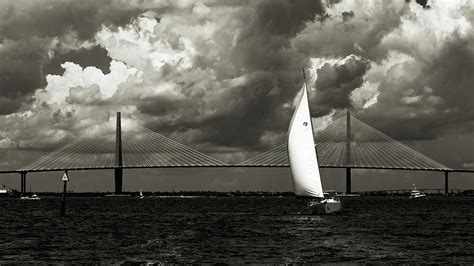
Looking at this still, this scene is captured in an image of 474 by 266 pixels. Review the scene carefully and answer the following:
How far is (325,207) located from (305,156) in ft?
14.4

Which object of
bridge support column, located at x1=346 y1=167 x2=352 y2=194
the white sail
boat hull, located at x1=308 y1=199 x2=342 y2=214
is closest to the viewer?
boat hull, located at x1=308 y1=199 x2=342 y2=214

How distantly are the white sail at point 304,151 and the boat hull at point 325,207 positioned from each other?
87 centimetres

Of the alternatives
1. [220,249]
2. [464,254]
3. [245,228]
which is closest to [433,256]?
[464,254]

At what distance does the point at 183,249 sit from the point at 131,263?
5.63m

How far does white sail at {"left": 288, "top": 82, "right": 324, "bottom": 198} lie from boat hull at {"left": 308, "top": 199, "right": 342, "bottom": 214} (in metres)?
0.87

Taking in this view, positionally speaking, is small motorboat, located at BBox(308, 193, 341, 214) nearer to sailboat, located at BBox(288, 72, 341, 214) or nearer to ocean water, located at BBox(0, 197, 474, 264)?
sailboat, located at BBox(288, 72, 341, 214)

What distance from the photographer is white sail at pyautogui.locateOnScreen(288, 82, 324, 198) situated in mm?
59625

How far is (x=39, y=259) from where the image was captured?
28031 millimetres

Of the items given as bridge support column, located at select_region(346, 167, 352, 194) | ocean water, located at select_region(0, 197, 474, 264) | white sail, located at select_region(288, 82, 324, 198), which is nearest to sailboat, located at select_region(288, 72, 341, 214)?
white sail, located at select_region(288, 82, 324, 198)

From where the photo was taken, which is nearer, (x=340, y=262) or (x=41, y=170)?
(x=340, y=262)

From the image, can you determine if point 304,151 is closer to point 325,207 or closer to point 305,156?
point 305,156

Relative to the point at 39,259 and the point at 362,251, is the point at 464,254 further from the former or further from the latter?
the point at 39,259

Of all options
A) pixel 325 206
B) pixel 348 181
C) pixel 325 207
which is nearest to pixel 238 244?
pixel 325 206

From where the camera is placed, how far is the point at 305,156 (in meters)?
59.8
